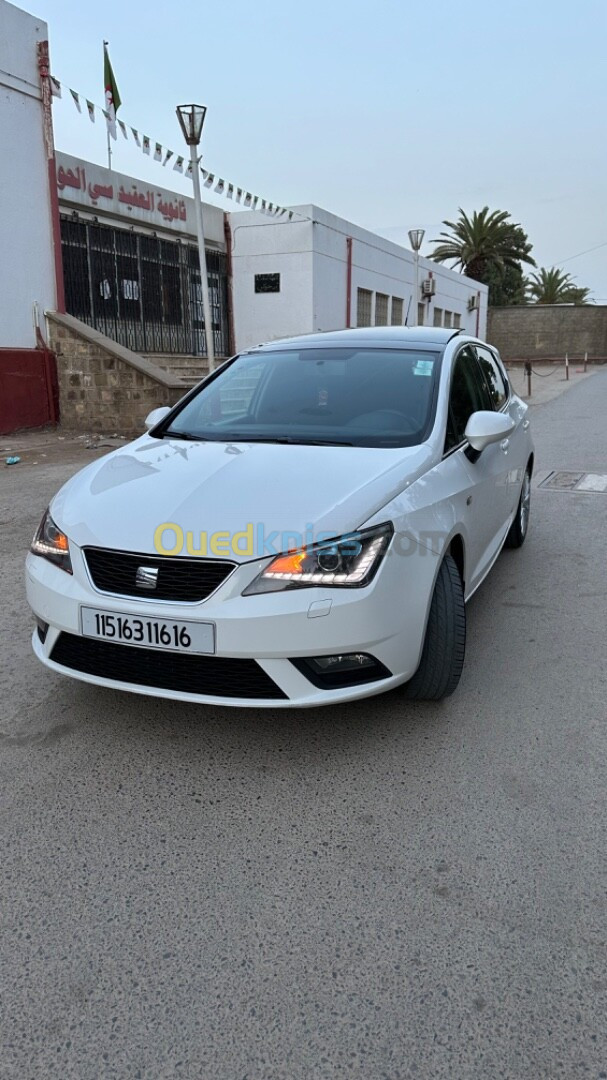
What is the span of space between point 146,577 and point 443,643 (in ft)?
3.88

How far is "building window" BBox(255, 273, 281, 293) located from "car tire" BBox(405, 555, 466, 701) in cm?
1807

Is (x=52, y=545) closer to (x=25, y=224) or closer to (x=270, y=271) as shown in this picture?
(x=25, y=224)

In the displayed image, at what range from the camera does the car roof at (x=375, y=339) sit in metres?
4.28

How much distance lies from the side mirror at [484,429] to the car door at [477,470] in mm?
85

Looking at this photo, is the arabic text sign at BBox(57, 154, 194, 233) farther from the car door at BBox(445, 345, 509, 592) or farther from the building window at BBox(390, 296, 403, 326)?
the car door at BBox(445, 345, 509, 592)

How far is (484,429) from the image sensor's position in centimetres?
360

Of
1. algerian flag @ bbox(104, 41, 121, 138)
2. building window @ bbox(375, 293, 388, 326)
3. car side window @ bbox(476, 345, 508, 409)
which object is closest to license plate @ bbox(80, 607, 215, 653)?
car side window @ bbox(476, 345, 508, 409)

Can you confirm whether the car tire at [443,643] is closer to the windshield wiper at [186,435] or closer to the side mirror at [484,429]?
the side mirror at [484,429]

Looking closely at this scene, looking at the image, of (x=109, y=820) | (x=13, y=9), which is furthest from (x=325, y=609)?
(x=13, y=9)

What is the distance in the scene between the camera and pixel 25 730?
3.12 meters

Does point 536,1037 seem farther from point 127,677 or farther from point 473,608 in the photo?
point 473,608

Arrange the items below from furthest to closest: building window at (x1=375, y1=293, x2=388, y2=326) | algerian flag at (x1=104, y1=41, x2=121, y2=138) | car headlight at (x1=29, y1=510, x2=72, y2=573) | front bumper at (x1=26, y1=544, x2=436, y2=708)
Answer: building window at (x1=375, y1=293, x2=388, y2=326) → algerian flag at (x1=104, y1=41, x2=121, y2=138) → car headlight at (x1=29, y1=510, x2=72, y2=573) → front bumper at (x1=26, y1=544, x2=436, y2=708)

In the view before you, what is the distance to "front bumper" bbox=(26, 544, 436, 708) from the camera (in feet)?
8.46

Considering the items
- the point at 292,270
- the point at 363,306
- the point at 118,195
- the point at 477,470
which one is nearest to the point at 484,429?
the point at 477,470
